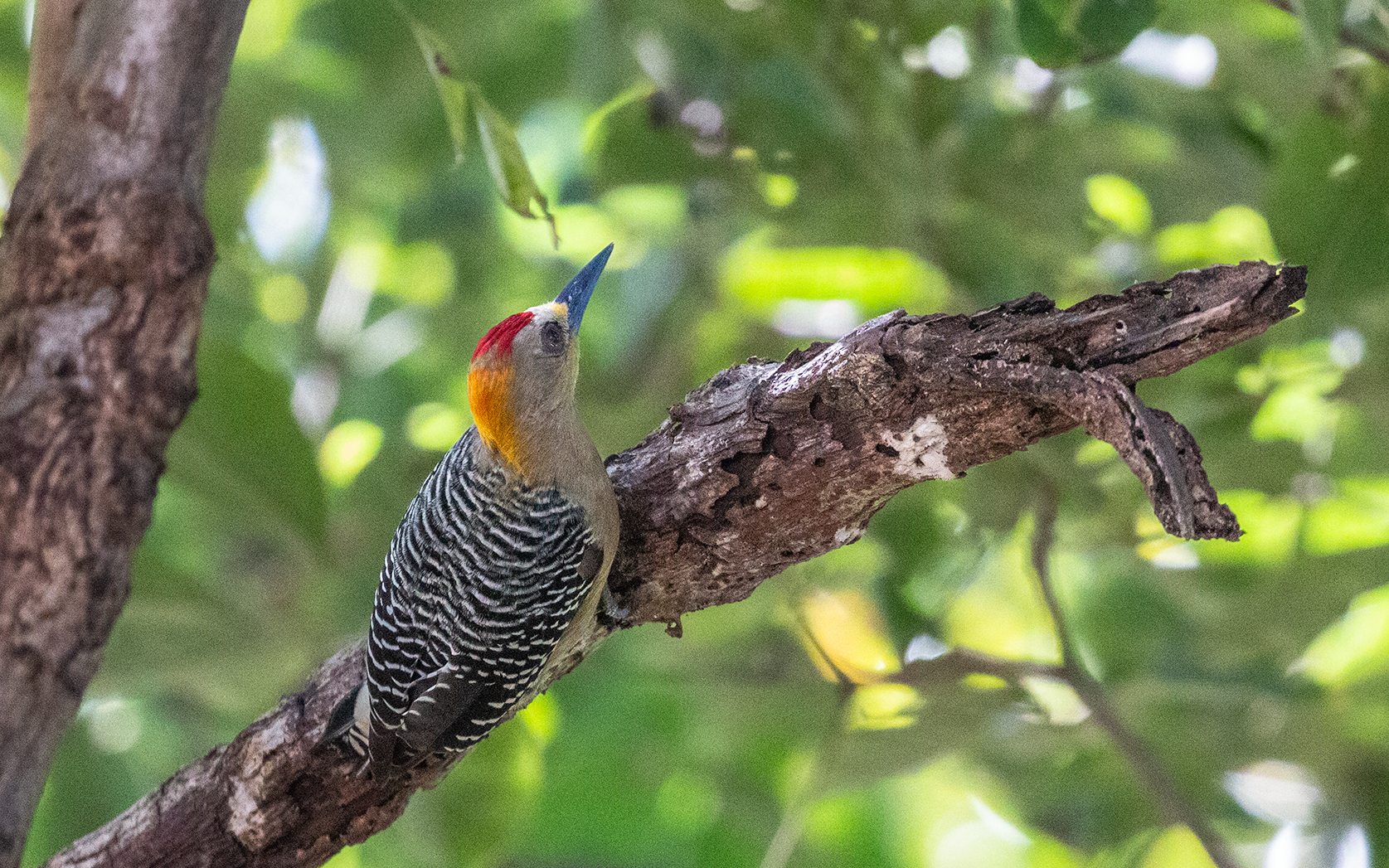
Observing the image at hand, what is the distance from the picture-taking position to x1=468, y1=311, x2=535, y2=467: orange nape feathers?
1.82m

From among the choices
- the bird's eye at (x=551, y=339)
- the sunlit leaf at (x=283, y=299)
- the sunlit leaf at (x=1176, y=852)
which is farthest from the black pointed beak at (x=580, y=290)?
the sunlit leaf at (x=1176, y=852)

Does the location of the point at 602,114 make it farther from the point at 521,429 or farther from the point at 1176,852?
the point at 1176,852

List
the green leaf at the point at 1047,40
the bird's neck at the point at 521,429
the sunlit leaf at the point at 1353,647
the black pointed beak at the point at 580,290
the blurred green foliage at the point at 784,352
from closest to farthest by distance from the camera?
the green leaf at the point at 1047,40, the bird's neck at the point at 521,429, the black pointed beak at the point at 580,290, the blurred green foliage at the point at 784,352, the sunlit leaf at the point at 1353,647

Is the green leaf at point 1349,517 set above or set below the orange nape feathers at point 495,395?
below

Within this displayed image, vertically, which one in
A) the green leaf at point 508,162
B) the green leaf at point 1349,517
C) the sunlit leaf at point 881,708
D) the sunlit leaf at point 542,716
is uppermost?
the green leaf at point 508,162

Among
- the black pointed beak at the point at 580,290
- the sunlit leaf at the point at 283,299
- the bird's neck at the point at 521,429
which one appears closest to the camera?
the bird's neck at the point at 521,429

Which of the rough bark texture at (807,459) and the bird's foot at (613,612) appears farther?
the bird's foot at (613,612)

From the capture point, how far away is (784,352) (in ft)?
9.30

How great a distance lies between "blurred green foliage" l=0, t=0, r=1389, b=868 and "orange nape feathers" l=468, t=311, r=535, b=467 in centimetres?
27

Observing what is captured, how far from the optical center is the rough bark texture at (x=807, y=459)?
1126 mm

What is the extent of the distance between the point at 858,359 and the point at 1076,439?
110cm

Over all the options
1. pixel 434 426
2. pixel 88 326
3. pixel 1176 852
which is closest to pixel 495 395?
pixel 88 326

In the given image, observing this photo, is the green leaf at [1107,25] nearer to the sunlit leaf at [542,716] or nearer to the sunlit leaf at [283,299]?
the sunlit leaf at [542,716]

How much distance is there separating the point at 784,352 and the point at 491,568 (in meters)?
1.28
